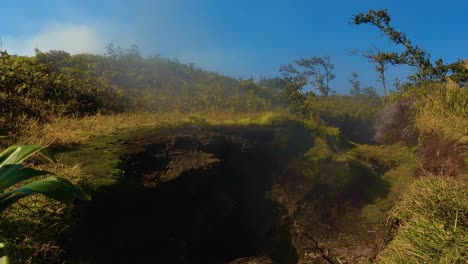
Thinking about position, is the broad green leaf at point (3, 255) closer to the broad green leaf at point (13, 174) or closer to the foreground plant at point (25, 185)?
the foreground plant at point (25, 185)

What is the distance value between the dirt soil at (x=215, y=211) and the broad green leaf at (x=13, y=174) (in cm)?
Answer: 139

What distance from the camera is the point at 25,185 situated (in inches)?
133

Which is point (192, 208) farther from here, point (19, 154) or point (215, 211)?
point (19, 154)

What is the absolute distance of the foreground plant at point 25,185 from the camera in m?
3.13

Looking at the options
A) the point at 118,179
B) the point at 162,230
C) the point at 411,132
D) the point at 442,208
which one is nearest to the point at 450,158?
the point at 442,208

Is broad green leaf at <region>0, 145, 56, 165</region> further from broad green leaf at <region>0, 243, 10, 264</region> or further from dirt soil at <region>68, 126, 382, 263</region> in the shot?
dirt soil at <region>68, 126, 382, 263</region>

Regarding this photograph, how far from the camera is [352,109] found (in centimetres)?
1819

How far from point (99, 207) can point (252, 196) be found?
3720mm

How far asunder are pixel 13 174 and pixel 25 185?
185mm

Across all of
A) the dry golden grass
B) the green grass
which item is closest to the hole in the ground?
the dry golden grass

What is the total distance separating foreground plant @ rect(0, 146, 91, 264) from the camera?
3.13m

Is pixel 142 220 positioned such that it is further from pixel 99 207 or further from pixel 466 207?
pixel 466 207

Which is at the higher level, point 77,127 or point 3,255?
point 77,127

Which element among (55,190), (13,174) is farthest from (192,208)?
(55,190)
